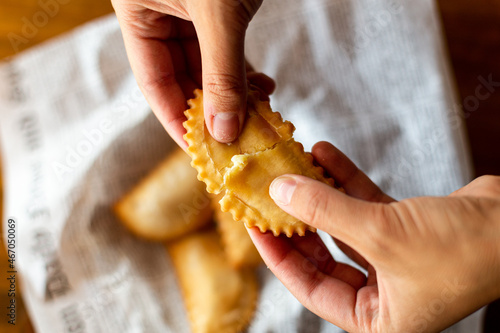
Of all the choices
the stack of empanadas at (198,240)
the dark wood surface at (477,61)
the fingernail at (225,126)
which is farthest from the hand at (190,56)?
the dark wood surface at (477,61)

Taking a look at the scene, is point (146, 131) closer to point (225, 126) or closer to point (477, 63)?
point (225, 126)

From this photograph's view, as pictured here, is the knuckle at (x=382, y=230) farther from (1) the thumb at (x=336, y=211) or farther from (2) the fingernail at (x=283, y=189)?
(2) the fingernail at (x=283, y=189)

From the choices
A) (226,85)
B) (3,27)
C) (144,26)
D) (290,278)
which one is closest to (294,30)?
(144,26)

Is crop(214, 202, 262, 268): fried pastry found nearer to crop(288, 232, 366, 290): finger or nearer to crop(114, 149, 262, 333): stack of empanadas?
crop(114, 149, 262, 333): stack of empanadas

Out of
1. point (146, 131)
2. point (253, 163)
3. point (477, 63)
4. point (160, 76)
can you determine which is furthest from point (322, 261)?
point (477, 63)

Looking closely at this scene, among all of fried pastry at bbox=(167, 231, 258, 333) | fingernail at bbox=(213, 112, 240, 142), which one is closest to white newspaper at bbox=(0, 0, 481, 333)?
fried pastry at bbox=(167, 231, 258, 333)

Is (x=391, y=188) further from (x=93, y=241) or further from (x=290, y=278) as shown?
(x=93, y=241)
